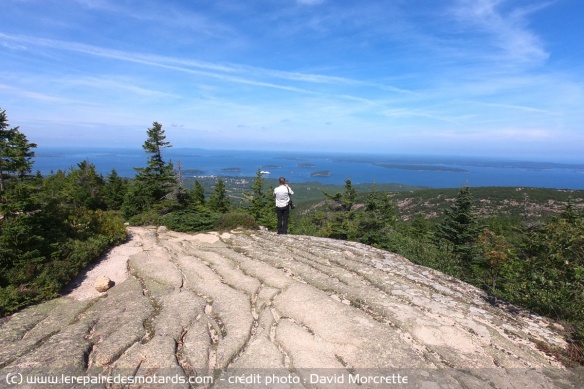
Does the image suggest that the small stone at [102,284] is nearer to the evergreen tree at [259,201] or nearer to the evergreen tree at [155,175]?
the evergreen tree at [155,175]

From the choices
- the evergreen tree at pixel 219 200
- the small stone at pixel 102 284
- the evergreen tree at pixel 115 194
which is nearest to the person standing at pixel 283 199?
the small stone at pixel 102 284

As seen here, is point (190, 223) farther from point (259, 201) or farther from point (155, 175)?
point (259, 201)

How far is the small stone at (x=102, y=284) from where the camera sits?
7.27m

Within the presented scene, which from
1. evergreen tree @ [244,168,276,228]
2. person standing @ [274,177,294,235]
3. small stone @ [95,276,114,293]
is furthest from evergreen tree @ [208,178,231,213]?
small stone @ [95,276,114,293]

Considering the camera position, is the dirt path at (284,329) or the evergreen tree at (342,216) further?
the evergreen tree at (342,216)

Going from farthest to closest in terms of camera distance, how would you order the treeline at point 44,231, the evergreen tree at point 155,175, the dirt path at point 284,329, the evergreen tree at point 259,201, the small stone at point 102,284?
the evergreen tree at point 259,201 → the evergreen tree at point 155,175 → the small stone at point 102,284 → the treeline at point 44,231 → the dirt path at point 284,329

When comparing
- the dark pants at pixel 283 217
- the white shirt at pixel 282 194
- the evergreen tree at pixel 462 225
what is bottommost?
the evergreen tree at pixel 462 225

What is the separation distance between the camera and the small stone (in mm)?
7270

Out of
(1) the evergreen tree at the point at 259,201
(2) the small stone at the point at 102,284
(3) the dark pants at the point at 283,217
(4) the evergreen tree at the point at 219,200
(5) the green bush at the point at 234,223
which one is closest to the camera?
(2) the small stone at the point at 102,284

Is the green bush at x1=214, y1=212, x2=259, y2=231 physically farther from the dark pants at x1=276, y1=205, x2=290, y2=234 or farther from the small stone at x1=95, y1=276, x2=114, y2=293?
the small stone at x1=95, y1=276, x2=114, y2=293

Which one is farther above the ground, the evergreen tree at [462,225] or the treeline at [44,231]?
the treeline at [44,231]

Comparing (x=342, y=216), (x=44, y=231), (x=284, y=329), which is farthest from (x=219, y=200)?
(x=284, y=329)

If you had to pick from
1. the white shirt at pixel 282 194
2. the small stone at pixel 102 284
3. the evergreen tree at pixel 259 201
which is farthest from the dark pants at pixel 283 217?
the evergreen tree at pixel 259 201

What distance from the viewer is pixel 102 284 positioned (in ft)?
23.9
